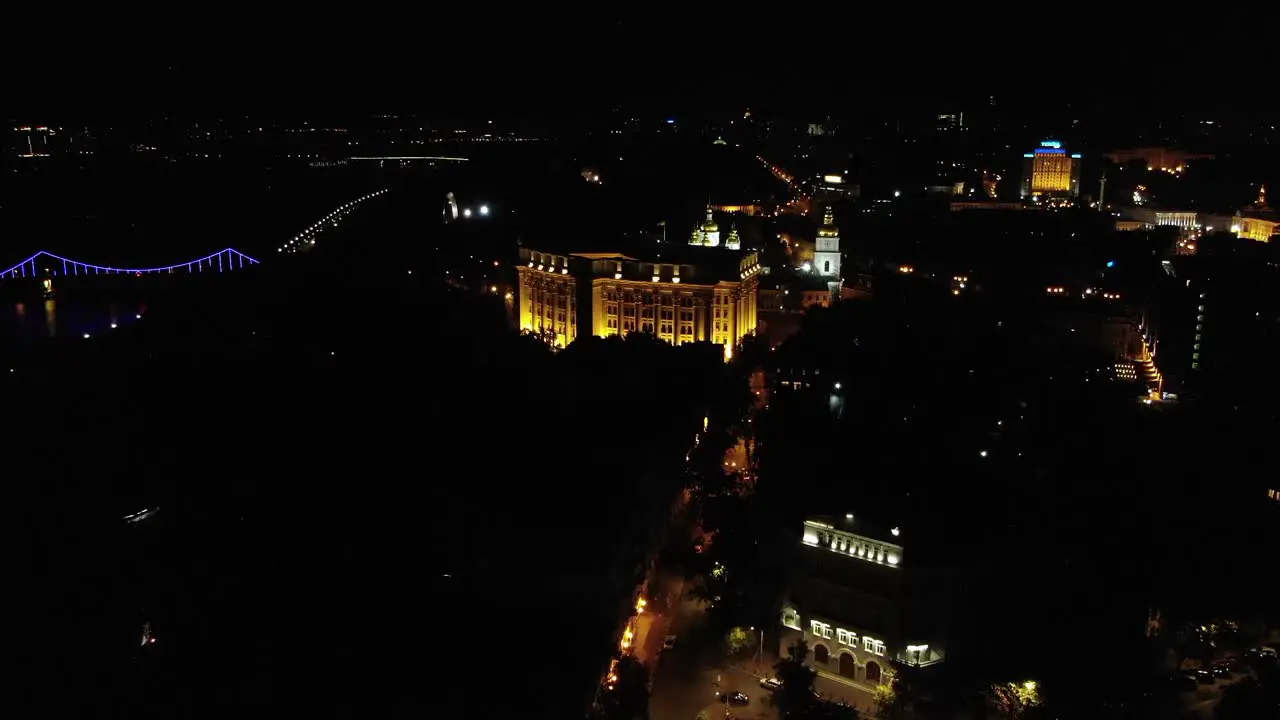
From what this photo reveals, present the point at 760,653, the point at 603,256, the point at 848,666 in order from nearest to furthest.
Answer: the point at 848,666 < the point at 760,653 < the point at 603,256

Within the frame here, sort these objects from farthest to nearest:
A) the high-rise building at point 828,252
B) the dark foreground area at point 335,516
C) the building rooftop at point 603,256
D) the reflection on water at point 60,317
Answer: the reflection on water at point 60,317 → the high-rise building at point 828,252 → the building rooftop at point 603,256 → the dark foreground area at point 335,516

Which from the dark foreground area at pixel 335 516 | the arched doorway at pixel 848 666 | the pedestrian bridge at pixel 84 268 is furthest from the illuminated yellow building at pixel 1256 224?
the pedestrian bridge at pixel 84 268

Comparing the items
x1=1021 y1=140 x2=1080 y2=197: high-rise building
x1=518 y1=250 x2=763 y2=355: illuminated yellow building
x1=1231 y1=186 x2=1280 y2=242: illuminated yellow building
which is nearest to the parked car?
x1=518 y1=250 x2=763 y2=355: illuminated yellow building

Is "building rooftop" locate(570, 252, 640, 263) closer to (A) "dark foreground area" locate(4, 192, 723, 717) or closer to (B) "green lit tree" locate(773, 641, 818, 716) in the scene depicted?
(A) "dark foreground area" locate(4, 192, 723, 717)

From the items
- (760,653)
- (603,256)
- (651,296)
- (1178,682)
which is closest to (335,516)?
(760,653)

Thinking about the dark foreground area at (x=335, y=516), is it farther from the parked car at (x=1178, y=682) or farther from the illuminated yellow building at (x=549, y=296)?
the parked car at (x=1178, y=682)

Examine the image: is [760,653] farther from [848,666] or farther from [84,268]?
[84,268]
